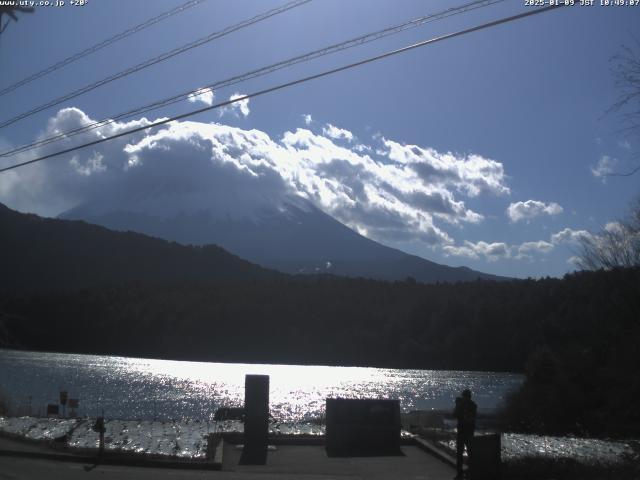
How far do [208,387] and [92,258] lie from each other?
4056 inches

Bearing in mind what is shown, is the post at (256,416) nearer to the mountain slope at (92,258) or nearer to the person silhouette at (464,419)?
the person silhouette at (464,419)

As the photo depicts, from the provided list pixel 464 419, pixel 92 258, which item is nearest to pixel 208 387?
pixel 464 419

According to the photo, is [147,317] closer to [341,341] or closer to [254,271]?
[341,341]

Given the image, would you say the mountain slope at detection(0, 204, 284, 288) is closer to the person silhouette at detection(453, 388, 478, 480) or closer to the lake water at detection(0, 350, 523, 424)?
the lake water at detection(0, 350, 523, 424)

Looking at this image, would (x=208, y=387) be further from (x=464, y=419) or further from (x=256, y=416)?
(x=464, y=419)

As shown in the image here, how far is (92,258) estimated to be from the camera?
17525 centimetres

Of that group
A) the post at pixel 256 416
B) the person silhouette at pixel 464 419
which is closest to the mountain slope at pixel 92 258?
the post at pixel 256 416

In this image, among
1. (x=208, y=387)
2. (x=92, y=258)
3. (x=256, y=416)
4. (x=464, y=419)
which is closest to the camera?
(x=464, y=419)

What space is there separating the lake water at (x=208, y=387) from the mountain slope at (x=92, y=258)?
40317mm

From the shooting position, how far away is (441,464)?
54.1 ft

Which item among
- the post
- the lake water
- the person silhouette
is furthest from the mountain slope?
the person silhouette

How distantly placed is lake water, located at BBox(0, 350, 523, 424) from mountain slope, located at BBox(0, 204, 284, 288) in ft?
132

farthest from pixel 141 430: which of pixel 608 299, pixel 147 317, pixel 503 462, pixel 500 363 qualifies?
pixel 147 317

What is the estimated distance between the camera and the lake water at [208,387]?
55.6 metres
